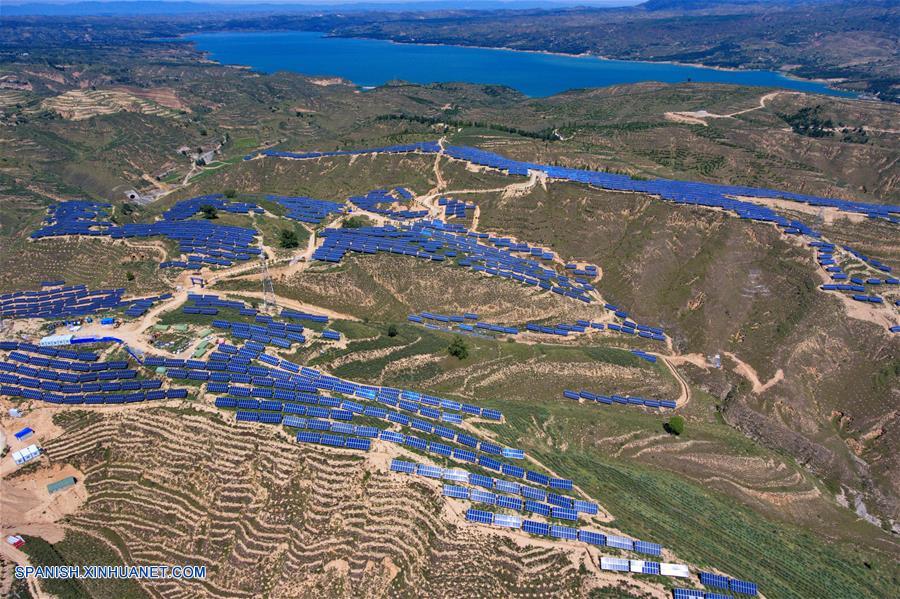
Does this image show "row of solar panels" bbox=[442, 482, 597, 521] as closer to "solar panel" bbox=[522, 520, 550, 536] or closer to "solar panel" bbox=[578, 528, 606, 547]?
"solar panel" bbox=[522, 520, 550, 536]

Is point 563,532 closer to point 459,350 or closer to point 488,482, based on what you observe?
point 488,482

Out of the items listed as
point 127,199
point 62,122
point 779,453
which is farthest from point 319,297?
point 62,122

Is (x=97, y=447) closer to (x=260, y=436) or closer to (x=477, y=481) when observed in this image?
(x=260, y=436)

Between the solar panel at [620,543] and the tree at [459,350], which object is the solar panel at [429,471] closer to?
the solar panel at [620,543]

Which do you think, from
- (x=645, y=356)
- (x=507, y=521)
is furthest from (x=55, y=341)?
(x=645, y=356)

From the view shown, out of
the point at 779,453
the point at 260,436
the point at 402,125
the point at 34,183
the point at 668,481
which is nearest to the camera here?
the point at 260,436

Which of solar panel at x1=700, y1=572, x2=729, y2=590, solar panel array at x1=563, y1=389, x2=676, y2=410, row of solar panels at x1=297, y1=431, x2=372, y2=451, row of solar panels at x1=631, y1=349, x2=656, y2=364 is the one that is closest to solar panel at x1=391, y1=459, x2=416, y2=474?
row of solar panels at x1=297, y1=431, x2=372, y2=451

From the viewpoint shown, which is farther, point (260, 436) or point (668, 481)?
point (668, 481)
